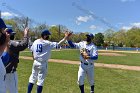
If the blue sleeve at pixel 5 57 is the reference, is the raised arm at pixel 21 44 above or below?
above

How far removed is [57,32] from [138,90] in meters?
95.3

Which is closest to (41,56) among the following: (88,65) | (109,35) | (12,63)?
(88,65)

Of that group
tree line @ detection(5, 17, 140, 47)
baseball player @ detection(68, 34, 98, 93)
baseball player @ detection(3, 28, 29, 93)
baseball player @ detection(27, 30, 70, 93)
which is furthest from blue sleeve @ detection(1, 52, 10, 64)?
tree line @ detection(5, 17, 140, 47)

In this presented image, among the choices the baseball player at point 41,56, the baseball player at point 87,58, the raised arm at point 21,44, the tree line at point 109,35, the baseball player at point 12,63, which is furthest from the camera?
the tree line at point 109,35

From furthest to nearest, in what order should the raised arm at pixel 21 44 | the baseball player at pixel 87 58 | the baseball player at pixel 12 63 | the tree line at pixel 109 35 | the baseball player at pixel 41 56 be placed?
the tree line at pixel 109 35 < the baseball player at pixel 87 58 < the baseball player at pixel 41 56 < the baseball player at pixel 12 63 < the raised arm at pixel 21 44

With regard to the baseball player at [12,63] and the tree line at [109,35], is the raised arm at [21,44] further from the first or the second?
the tree line at [109,35]

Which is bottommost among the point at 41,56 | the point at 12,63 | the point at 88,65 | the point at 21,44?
the point at 88,65

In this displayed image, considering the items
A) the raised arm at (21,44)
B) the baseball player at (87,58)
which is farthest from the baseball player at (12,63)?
the baseball player at (87,58)

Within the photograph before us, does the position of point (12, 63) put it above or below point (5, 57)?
below

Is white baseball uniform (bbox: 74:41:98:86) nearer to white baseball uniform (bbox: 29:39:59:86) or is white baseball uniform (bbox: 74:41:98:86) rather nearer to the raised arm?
white baseball uniform (bbox: 29:39:59:86)

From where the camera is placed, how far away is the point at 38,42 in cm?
823

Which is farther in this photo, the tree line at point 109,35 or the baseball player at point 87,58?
the tree line at point 109,35

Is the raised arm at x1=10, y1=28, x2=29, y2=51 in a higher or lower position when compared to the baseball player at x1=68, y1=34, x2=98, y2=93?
higher

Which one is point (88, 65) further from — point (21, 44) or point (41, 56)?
point (21, 44)
